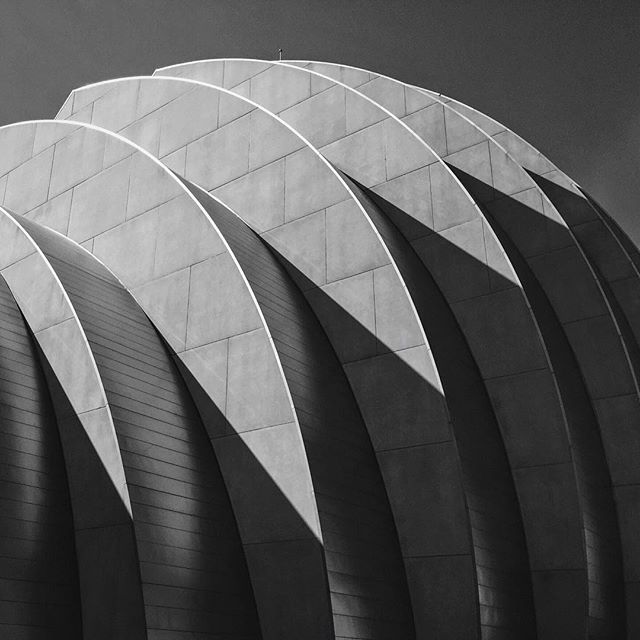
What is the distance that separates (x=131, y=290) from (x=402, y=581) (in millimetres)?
10518

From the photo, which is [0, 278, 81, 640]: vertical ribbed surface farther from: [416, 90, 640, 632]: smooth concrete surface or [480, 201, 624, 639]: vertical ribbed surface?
[416, 90, 640, 632]: smooth concrete surface

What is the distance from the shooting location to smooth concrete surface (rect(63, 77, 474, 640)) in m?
18.3

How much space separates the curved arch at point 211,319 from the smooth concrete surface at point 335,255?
2.56 m

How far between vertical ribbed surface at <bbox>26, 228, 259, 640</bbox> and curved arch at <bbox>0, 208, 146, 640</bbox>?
23 cm

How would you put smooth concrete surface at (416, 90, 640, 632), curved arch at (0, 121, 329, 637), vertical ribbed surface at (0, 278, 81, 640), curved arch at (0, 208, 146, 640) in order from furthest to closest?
smooth concrete surface at (416, 90, 640, 632)
curved arch at (0, 121, 329, 637)
vertical ribbed surface at (0, 278, 81, 640)
curved arch at (0, 208, 146, 640)

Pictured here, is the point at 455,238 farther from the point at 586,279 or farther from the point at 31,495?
the point at 31,495

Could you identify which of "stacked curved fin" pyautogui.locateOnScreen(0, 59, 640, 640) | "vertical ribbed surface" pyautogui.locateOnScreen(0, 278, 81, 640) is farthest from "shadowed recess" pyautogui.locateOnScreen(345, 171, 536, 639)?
"vertical ribbed surface" pyautogui.locateOnScreen(0, 278, 81, 640)

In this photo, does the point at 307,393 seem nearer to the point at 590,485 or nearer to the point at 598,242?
the point at 590,485

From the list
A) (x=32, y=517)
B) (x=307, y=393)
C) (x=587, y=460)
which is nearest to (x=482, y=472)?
(x=587, y=460)

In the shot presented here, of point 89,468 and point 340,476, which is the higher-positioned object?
point 89,468

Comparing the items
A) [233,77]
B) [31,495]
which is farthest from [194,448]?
[233,77]

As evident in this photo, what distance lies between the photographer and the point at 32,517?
16766mm

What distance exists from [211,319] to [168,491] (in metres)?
4.57

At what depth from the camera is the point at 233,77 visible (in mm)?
30891
